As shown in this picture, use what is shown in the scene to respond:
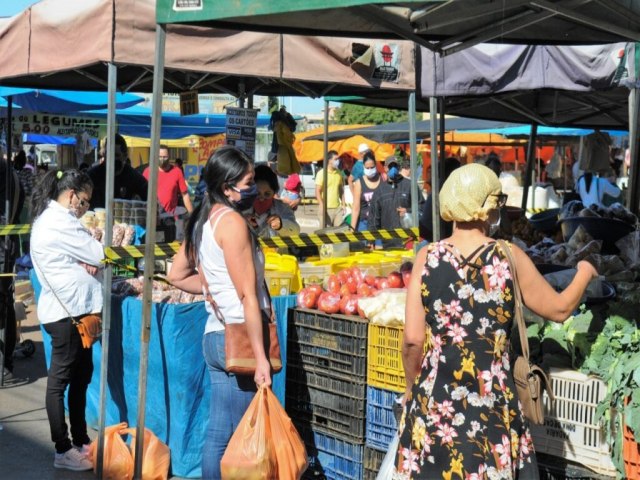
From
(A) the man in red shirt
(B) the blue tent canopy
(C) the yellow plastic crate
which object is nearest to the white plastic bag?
(C) the yellow plastic crate

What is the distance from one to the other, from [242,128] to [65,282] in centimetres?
363

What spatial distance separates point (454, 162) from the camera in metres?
7.71

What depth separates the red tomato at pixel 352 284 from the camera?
5980 millimetres

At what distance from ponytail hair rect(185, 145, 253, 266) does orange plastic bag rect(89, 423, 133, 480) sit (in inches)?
72.4

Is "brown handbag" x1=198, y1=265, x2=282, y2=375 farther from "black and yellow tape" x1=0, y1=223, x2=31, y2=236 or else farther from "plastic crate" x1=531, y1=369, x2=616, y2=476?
"black and yellow tape" x1=0, y1=223, x2=31, y2=236

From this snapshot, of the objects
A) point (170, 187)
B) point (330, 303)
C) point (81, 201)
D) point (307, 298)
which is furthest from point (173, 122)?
point (330, 303)

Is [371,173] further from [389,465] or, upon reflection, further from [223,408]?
[389,465]

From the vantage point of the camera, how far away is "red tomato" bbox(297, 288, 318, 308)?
→ 5.88 m

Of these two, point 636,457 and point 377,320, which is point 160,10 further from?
point 636,457

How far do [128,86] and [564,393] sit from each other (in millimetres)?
5928

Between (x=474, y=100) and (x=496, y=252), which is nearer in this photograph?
(x=496, y=252)

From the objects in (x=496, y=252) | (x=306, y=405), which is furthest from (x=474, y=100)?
(x=496, y=252)

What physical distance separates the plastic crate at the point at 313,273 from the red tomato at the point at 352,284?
0.84 m

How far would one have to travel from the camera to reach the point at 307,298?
19.3 feet
